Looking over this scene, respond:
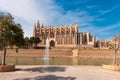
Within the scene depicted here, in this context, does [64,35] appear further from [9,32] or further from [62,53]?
[9,32]

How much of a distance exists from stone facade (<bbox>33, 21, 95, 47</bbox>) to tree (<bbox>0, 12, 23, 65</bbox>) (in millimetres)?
81247

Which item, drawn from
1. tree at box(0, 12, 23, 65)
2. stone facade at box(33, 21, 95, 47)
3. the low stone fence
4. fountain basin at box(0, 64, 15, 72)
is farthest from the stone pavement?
stone facade at box(33, 21, 95, 47)

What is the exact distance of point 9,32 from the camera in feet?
55.3

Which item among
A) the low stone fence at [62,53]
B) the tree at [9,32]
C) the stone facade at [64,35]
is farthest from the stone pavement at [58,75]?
the stone facade at [64,35]

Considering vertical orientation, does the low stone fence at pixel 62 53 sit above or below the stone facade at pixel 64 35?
below

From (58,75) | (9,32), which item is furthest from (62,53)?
(58,75)

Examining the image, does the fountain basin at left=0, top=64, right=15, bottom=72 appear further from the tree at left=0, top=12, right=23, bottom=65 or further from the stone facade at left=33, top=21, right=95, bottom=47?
the stone facade at left=33, top=21, right=95, bottom=47

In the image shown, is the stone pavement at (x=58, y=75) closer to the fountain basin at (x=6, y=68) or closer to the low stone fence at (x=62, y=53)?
the fountain basin at (x=6, y=68)

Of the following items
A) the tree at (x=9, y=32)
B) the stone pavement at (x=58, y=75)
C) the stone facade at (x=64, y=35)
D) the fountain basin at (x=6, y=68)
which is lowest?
the stone pavement at (x=58, y=75)

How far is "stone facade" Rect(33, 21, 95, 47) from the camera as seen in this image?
334 ft

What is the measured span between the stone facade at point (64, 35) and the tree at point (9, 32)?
8125cm

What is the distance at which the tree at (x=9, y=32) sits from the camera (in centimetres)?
1669

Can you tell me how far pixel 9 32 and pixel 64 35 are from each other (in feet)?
286

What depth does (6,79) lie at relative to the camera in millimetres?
12469
